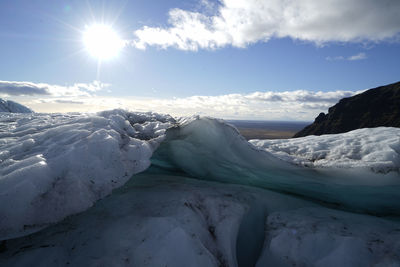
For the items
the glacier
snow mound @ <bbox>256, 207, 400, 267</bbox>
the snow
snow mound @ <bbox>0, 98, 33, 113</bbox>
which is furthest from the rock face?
snow mound @ <bbox>0, 98, 33, 113</bbox>

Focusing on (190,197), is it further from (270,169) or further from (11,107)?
(11,107)

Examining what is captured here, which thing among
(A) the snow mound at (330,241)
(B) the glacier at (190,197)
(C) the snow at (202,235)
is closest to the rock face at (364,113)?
(B) the glacier at (190,197)

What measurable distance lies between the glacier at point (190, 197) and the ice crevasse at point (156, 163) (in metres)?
0.02

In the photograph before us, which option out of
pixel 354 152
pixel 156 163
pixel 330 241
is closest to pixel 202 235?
pixel 330 241

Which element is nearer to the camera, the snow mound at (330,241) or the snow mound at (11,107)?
the snow mound at (330,241)

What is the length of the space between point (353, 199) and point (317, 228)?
1.42 metres

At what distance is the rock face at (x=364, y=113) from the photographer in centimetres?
2041

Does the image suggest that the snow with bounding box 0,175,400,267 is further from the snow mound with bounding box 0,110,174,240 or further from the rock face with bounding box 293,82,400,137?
the rock face with bounding box 293,82,400,137

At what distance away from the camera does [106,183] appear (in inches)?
98.1

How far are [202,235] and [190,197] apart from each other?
72cm

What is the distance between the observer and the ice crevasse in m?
2.16

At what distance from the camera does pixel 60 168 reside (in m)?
2.42

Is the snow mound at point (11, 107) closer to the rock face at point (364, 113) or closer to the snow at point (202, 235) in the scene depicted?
the snow at point (202, 235)

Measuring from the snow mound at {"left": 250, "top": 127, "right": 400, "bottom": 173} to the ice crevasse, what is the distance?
16 mm
